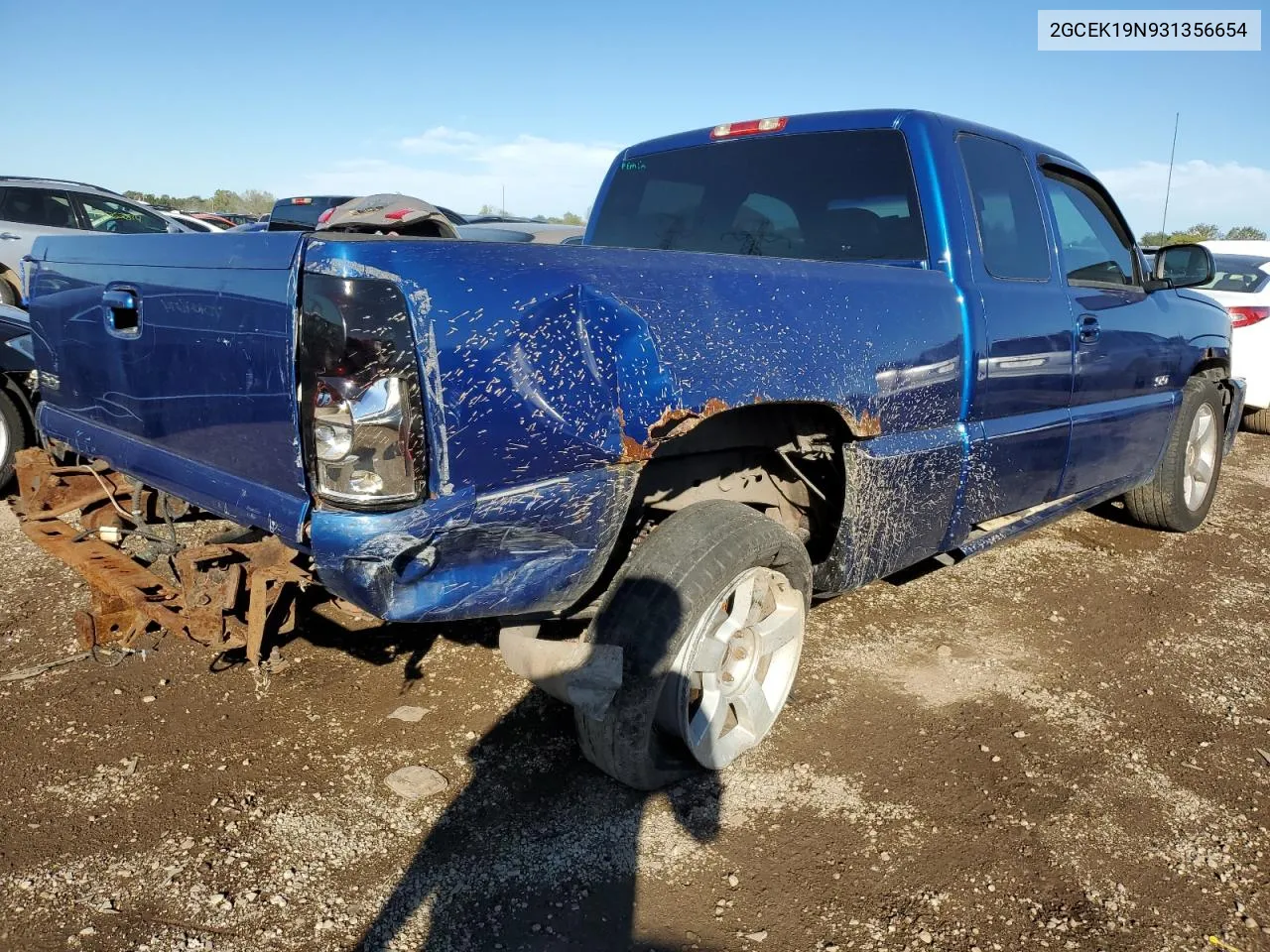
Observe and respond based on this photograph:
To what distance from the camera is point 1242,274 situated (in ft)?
26.6

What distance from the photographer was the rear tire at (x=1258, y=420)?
8664 mm

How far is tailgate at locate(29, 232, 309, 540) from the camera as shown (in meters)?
1.98

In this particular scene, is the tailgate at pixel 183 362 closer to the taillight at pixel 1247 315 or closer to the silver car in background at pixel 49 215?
the silver car in background at pixel 49 215

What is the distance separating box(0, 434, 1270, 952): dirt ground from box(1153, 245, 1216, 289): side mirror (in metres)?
1.67

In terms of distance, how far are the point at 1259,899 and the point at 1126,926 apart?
15.6 inches

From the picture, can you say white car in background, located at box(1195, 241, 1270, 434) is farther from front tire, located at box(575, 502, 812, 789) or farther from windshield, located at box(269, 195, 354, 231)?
windshield, located at box(269, 195, 354, 231)

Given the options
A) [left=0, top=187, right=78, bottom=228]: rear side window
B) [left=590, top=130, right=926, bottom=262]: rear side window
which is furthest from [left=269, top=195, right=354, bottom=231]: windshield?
[left=590, top=130, right=926, bottom=262]: rear side window

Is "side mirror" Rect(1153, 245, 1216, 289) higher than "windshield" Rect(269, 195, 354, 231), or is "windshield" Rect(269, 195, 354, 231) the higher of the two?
"windshield" Rect(269, 195, 354, 231)

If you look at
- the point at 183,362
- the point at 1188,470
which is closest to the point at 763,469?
the point at 183,362

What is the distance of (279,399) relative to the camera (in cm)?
197

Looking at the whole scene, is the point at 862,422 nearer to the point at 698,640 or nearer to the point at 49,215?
Answer: the point at 698,640

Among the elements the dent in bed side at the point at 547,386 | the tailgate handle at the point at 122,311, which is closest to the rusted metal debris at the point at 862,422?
the dent in bed side at the point at 547,386

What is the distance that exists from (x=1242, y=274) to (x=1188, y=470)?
162 inches

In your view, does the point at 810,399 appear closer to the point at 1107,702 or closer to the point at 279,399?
the point at 279,399
